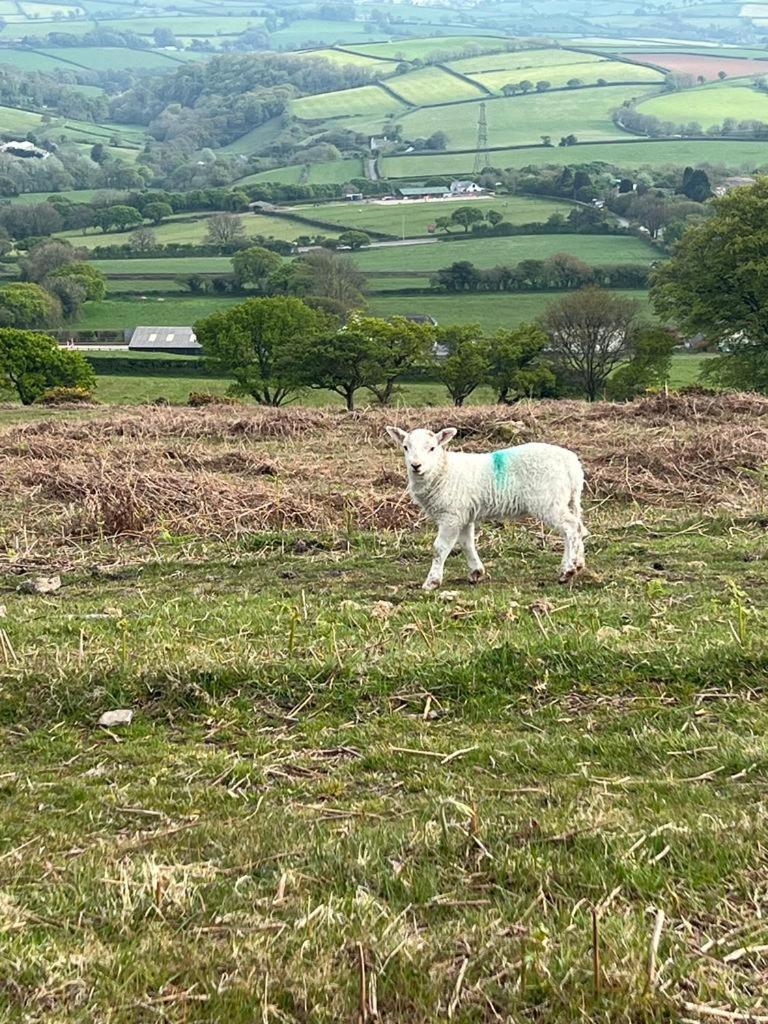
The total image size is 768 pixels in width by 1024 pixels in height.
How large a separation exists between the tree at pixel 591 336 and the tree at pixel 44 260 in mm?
66427

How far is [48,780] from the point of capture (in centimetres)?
677

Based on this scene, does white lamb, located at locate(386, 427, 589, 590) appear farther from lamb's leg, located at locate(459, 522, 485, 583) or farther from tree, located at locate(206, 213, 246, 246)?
tree, located at locate(206, 213, 246, 246)

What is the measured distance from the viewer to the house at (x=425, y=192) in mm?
161000

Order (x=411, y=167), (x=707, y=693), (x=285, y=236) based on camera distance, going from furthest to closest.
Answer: (x=411, y=167)
(x=285, y=236)
(x=707, y=693)

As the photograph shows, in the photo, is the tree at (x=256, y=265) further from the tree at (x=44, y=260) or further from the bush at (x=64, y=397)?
the bush at (x=64, y=397)

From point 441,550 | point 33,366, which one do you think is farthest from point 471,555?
point 33,366

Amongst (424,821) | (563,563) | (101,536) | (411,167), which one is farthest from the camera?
(411,167)

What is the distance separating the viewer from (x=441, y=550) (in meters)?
12.0

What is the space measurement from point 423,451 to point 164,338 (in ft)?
271

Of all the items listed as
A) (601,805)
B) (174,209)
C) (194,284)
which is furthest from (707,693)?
(174,209)

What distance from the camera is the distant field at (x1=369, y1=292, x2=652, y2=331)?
90.8 m

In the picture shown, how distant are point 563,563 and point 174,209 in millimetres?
162617

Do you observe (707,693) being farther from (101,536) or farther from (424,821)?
(101,536)

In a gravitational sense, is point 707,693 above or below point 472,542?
above
